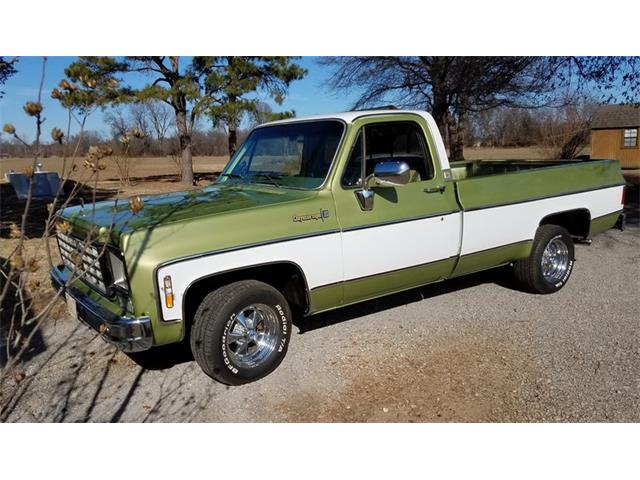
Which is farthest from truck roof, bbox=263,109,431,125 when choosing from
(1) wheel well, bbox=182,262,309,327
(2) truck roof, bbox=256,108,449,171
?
(1) wheel well, bbox=182,262,309,327

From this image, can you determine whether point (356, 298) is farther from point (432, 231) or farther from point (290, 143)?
point (290, 143)

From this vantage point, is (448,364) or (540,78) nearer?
(448,364)

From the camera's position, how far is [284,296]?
440 cm

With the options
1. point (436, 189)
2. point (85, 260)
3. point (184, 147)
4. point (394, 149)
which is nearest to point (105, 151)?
point (85, 260)

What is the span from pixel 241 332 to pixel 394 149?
7.36 ft

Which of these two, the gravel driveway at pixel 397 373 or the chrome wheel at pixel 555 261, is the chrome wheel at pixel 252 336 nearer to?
the gravel driveway at pixel 397 373

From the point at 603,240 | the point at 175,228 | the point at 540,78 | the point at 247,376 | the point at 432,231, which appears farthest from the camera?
the point at 540,78

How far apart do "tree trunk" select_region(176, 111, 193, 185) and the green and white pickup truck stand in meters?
15.9

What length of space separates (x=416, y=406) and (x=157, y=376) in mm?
2050

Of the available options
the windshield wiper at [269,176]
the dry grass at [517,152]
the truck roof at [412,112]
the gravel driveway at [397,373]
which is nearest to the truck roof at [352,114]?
the truck roof at [412,112]

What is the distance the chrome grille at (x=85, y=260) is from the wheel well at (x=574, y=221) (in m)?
4.73

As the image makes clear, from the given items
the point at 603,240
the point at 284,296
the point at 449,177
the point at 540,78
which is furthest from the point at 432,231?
the point at 540,78

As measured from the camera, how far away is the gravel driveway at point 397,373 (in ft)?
11.9

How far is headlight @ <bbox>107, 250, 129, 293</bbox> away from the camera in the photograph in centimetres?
354
